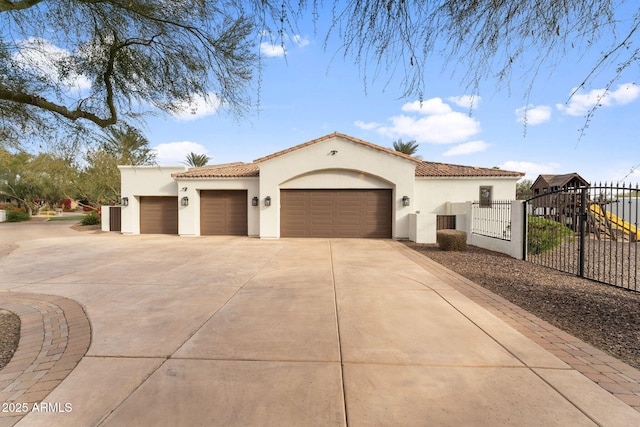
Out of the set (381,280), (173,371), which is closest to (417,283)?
(381,280)

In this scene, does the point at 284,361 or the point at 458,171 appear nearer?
the point at 284,361

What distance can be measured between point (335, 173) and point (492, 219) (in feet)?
25.6

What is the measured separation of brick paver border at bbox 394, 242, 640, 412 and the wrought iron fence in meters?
6.76

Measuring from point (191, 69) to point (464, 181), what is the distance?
16.2m

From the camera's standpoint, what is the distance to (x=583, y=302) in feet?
17.9

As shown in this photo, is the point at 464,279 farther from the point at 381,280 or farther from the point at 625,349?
the point at 625,349

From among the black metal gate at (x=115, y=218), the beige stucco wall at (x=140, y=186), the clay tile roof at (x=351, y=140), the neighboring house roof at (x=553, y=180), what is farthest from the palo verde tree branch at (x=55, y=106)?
the neighboring house roof at (x=553, y=180)

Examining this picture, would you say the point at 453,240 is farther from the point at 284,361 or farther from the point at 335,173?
the point at 284,361

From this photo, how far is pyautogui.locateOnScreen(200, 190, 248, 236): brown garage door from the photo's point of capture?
17.6 m

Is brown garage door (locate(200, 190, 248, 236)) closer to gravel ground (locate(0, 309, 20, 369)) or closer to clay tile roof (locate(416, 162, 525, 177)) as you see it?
clay tile roof (locate(416, 162, 525, 177))

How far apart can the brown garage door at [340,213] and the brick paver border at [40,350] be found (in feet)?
38.1

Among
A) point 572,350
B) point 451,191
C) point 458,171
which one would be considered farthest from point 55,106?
point 458,171

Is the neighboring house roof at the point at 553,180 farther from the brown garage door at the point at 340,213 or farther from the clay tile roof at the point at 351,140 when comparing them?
the brown garage door at the point at 340,213

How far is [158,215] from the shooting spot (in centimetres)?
1875
